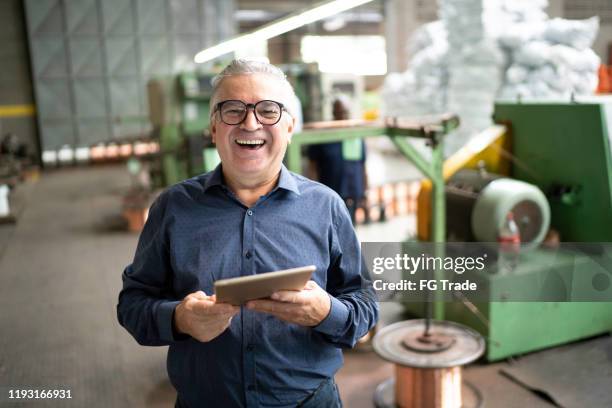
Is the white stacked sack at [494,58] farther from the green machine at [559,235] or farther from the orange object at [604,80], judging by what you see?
the green machine at [559,235]

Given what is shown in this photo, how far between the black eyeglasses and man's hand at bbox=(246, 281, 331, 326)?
53 cm

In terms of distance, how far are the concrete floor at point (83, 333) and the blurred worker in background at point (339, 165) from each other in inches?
45.3

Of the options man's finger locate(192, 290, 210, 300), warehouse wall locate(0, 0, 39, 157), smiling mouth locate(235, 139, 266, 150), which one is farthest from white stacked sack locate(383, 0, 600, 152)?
warehouse wall locate(0, 0, 39, 157)

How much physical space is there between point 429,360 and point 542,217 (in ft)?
5.22

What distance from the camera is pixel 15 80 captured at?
1548 cm

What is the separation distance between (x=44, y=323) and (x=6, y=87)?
1315 cm

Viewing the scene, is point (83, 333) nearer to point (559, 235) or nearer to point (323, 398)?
point (323, 398)

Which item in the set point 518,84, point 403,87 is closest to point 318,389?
point 518,84

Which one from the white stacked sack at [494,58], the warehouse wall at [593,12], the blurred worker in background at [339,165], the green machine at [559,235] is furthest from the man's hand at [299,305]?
the warehouse wall at [593,12]

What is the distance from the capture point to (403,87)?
48.4ft

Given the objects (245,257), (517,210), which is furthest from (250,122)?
(517,210)

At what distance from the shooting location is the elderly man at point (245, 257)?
181cm

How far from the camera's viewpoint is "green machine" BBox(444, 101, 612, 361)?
4.06 meters

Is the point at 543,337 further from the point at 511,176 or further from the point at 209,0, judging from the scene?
the point at 209,0
